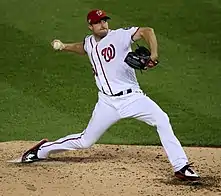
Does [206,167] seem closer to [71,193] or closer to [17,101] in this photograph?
[71,193]

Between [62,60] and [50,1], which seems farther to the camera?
[50,1]

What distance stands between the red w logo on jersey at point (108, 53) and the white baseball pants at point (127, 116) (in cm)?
39

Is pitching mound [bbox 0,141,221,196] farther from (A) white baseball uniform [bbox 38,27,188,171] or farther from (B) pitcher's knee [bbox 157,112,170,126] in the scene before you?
(B) pitcher's knee [bbox 157,112,170,126]

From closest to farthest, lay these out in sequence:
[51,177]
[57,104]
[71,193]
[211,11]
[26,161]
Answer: [71,193] → [51,177] → [26,161] → [57,104] → [211,11]

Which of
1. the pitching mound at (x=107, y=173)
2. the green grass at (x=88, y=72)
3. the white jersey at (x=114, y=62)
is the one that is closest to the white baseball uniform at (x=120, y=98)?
the white jersey at (x=114, y=62)

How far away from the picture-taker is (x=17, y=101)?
9859mm

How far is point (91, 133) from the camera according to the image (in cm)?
711

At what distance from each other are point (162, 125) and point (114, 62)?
30.9 inches

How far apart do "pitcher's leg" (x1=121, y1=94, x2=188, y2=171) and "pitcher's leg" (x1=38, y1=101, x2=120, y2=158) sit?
0.22m

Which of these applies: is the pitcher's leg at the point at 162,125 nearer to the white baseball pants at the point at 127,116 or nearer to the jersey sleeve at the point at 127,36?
the white baseball pants at the point at 127,116

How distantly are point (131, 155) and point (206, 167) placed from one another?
0.89 m

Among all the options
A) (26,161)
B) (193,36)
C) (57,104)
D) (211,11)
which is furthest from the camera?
(211,11)

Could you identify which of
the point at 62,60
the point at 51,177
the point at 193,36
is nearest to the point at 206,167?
the point at 51,177

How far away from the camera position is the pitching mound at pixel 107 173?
6.43 m
